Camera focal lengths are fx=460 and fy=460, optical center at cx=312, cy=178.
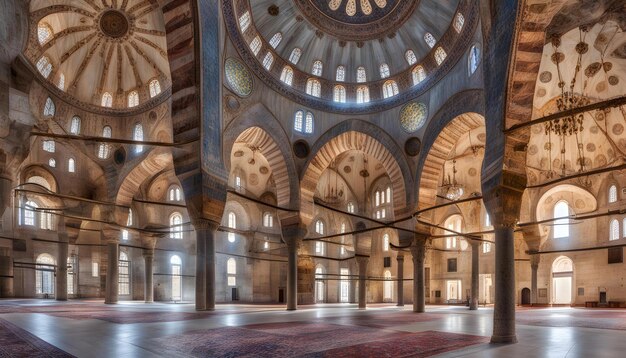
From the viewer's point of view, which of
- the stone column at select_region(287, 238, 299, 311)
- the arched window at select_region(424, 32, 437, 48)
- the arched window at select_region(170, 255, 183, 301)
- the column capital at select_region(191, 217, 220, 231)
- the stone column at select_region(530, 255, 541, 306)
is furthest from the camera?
the arched window at select_region(170, 255, 183, 301)

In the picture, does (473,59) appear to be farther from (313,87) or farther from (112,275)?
(112,275)

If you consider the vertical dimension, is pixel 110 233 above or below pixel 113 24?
below

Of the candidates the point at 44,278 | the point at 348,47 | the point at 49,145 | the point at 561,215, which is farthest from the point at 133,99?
the point at 561,215

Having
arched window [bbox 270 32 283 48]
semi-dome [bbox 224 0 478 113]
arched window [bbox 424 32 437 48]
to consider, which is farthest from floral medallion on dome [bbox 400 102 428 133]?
arched window [bbox 270 32 283 48]

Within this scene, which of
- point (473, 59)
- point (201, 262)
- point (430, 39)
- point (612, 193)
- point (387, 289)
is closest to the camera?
point (201, 262)

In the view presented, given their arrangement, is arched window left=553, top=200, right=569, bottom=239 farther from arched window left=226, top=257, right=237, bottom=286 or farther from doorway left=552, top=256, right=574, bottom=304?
arched window left=226, top=257, right=237, bottom=286

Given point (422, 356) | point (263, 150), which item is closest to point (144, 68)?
point (263, 150)

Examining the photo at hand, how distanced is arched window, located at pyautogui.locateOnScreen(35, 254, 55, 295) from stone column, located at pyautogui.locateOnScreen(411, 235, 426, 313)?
2127cm

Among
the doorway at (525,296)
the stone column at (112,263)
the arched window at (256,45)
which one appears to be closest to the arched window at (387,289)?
the doorway at (525,296)

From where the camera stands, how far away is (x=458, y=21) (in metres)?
18.9

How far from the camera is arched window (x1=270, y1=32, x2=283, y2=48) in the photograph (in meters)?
21.8

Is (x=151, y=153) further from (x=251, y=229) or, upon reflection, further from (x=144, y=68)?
(x=251, y=229)

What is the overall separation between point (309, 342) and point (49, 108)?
67.8ft

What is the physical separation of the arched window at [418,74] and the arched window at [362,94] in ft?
8.38
